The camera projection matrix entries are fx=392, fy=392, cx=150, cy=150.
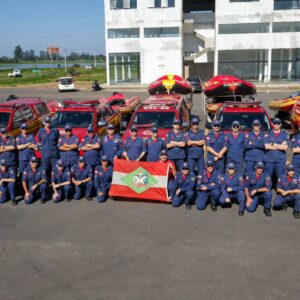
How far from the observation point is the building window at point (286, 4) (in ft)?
125

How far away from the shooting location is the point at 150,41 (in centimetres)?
4150

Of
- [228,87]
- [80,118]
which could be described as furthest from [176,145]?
[228,87]

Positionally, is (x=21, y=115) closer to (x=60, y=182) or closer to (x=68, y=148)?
(x=68, y=148)

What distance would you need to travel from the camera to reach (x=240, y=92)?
16.6m

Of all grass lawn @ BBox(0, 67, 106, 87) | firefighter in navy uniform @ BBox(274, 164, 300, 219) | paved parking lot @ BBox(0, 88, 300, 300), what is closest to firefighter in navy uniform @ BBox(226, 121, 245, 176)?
firefighter in navy uniform @ BBox(274, 164, 300, 219)

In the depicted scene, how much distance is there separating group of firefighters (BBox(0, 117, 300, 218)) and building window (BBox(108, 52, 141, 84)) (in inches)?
1315

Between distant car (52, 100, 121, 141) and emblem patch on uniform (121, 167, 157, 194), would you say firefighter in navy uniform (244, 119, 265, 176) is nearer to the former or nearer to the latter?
emblem patch on uniform (121, 167, 157, 194)

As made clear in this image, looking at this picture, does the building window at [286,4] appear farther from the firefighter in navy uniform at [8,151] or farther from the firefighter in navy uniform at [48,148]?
the firefighter in navy uniform at [8,151]

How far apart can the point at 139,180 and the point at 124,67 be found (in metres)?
35.1

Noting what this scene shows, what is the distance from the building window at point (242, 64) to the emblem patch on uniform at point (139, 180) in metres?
34.3

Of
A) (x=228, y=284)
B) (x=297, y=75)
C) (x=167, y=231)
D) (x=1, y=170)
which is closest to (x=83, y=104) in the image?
(x=1, y=170)

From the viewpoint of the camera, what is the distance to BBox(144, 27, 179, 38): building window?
40753 mm

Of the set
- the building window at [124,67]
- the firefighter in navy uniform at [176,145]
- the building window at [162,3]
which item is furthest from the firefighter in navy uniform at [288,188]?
the building window at [124,67]

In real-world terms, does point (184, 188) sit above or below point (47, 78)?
below
